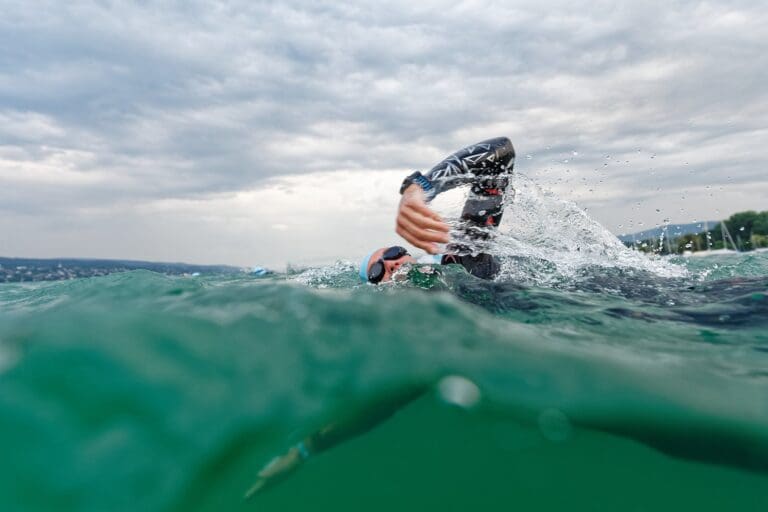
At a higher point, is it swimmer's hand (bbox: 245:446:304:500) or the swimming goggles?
the swimming goggles

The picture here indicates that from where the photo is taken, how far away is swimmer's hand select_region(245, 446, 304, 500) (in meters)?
1.56

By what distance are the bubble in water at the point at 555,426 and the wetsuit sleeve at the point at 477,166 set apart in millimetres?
2507

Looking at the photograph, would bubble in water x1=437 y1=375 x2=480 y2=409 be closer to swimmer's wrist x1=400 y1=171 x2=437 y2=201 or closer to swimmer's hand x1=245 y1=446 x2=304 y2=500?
swimmer's hand x1=245 y1=446 x2=304 y2=500

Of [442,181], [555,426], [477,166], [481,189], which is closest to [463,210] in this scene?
[481,189]

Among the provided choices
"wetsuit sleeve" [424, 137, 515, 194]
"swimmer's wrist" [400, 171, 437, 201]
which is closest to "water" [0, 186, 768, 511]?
"swimmer's wrist" [400, 171, 437, 201]

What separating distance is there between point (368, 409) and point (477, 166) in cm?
294

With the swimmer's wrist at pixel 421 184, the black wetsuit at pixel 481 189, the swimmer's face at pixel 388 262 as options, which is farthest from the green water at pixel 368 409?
the black wetsuit at pixel 481 189

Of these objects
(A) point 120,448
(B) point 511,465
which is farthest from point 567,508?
(A) point 120,448

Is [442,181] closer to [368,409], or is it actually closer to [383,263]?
[383,263]

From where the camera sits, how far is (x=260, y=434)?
5.70ft

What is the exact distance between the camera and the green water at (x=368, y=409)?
1.55 meters

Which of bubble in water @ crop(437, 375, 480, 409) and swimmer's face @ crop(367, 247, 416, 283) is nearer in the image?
bubble in water @ crop(437, 375, 480, 409)

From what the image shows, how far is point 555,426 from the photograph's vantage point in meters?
1.74

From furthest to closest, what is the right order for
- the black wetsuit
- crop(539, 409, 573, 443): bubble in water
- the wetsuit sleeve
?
the black wetsuit
the wetsuit sleeve
crop(539, 409, 573, 443): bubble in water
